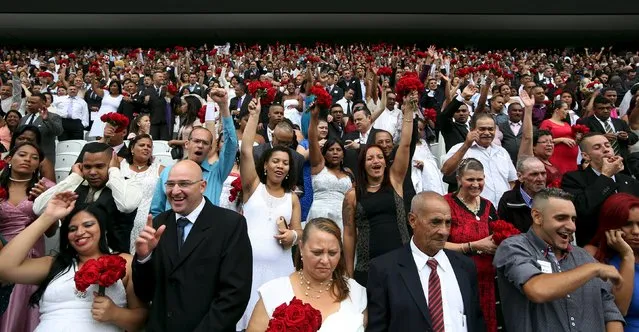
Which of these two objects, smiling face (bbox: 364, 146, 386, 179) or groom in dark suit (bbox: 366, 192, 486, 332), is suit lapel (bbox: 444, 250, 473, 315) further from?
smiling face (bbox: 364, 146, 386, 179)

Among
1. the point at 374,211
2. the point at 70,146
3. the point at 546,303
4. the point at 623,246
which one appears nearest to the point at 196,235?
the point at 374,211

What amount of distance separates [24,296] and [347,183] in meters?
2.41

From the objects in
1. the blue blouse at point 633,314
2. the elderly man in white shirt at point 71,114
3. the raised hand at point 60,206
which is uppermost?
the elderly man in white shirt at point 71,114

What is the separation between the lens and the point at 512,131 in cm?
621

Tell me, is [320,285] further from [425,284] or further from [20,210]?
[20,210]

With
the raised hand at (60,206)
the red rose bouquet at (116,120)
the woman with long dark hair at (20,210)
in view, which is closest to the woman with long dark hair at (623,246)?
the raised hand at (60,206)

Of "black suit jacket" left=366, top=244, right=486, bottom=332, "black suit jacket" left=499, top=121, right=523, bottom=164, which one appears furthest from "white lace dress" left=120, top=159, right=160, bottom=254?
"black suit jacket" left=499, top=121, right=523, bottom=164

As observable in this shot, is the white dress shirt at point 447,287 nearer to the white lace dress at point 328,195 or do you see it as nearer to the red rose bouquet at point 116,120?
the white lace dress at point 328,195

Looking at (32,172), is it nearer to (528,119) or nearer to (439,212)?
(439,212)

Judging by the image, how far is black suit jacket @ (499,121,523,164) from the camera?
5945 millimetres

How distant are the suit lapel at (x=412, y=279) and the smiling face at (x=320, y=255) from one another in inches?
12.3

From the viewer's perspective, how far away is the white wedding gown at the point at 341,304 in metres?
2.48

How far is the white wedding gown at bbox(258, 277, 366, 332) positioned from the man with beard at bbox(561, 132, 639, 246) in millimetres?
1583

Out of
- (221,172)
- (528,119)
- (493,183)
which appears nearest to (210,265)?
(221,172)
